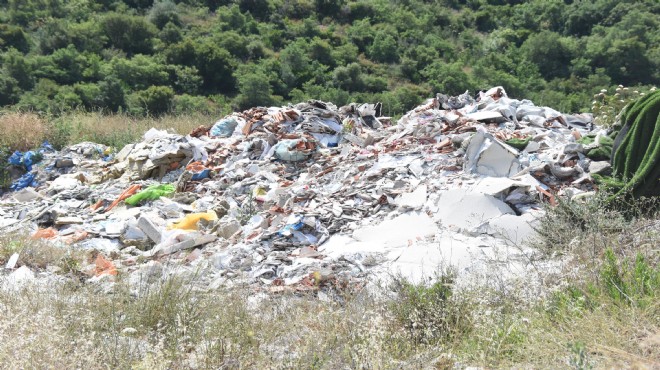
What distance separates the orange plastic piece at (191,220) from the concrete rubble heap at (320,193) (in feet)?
0.05

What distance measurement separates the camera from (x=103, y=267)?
14.2 ft

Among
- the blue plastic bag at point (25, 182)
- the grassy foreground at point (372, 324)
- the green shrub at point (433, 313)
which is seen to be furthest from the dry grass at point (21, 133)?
the green shrub at point (433, 313)

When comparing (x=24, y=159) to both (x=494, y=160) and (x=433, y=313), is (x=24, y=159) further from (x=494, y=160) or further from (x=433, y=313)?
(x=433, y=313)

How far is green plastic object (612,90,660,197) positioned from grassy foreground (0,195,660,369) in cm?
90

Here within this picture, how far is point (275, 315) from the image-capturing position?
2.88 meters

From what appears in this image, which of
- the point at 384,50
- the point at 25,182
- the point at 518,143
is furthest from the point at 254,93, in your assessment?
the point at 518,143

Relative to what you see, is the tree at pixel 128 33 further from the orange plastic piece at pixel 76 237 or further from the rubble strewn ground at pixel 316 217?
the orange plastic piece at pixel 76 237

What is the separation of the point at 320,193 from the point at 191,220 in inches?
47.1

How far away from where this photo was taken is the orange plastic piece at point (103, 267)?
4.17 m

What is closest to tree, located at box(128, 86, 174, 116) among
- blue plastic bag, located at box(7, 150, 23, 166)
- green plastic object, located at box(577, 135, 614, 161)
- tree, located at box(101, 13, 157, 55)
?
tree, located at box(101, 13, 157, 55)

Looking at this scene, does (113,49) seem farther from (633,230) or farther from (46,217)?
(633,230)

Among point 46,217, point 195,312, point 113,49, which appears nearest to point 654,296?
point 195,312

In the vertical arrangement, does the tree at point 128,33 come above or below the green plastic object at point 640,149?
below

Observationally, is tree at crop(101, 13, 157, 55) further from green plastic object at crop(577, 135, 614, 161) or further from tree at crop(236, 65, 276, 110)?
green plastic object at crop(577, 135, 614, 161)
